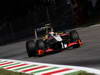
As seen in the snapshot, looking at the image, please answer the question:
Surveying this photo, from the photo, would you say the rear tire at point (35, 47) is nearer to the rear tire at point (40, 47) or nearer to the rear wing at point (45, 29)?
the rear tire at point (40, 47)

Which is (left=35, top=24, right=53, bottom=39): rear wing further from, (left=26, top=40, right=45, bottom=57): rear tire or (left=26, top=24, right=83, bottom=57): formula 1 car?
(left=26, top=40, right=45, bottom=57): rear tire

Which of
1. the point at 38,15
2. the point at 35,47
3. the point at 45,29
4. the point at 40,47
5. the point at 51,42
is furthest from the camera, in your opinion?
the point at 38,15

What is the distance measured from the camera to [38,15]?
39.7 meters

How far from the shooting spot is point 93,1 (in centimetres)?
3422

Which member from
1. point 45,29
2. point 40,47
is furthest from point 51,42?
point 45,29

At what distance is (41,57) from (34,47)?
23.0 inches

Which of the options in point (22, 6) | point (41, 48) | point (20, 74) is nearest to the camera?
point (20, 74)

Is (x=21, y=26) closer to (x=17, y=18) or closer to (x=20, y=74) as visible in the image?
(x=17, y=18)

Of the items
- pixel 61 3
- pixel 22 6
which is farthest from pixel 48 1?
pixel 22 6

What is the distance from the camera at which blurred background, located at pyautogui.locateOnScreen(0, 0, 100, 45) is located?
30.6m

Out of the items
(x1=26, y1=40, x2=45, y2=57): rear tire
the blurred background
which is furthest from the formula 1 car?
the blurred background

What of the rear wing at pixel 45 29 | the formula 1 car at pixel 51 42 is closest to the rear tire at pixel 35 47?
the formula 1 car at pixel 51 42

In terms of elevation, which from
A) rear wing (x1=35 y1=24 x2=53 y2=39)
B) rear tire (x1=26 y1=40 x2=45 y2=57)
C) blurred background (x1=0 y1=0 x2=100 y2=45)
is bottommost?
blurred background (x1=0 y1=0 x2=100 y2=45)

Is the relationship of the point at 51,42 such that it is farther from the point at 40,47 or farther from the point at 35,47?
the point at 35,47
